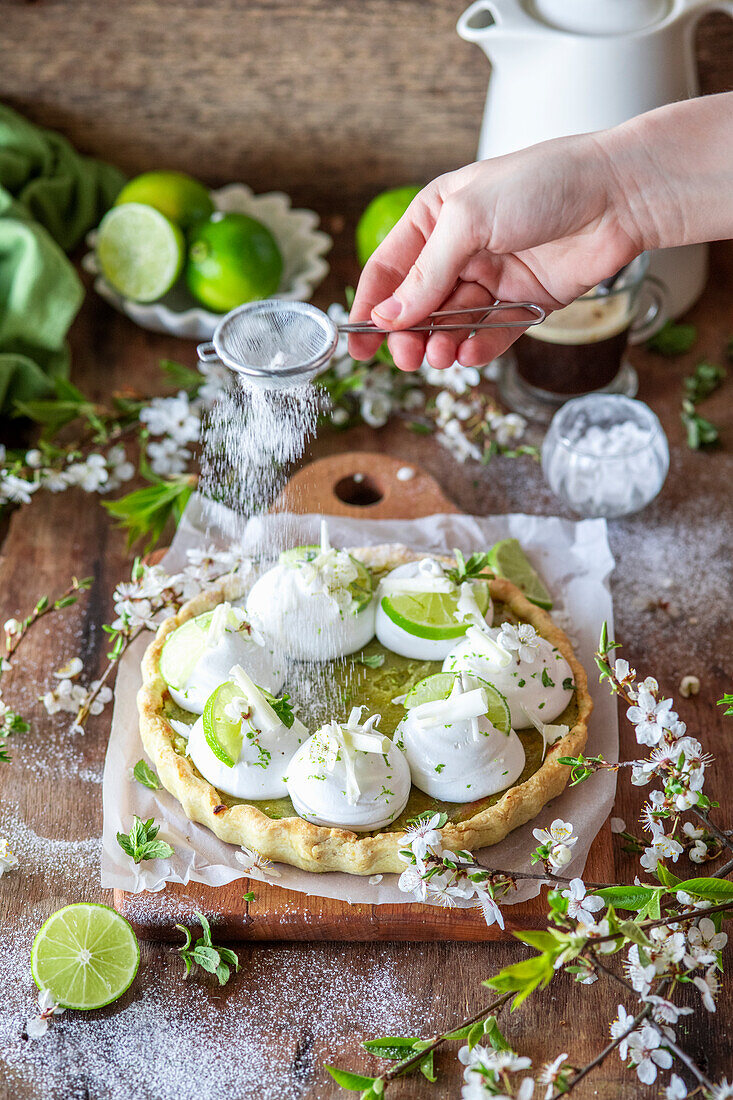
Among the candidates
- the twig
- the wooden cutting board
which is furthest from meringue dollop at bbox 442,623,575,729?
the twig

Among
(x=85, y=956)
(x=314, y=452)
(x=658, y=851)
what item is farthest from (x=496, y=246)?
(x=85, y=956)

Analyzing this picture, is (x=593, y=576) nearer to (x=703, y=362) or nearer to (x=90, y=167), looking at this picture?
(x=703, y=362)

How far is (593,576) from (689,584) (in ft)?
0.82

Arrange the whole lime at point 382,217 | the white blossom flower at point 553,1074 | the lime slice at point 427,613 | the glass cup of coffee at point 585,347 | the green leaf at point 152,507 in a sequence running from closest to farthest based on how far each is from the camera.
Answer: the white blossom flower at point 553,1074
the lime slice at point 427,613
the green leaf at point 152,507
the glass cup of coffee at point 585,347
the whole lime at point 382,217

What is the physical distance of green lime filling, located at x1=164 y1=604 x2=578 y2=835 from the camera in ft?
5.81

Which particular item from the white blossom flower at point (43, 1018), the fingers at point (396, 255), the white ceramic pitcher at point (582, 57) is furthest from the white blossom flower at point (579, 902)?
the white ceramic pitcher at point (582, 57)

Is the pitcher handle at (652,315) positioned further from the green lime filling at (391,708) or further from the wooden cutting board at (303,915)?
the wooden cutting board at (303,915)

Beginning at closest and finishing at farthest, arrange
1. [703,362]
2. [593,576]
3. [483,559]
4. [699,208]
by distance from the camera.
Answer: [699,208] → [483,559] → [593,576] → [703,362]

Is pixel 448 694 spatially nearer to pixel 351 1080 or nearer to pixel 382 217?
pixel 351 1080

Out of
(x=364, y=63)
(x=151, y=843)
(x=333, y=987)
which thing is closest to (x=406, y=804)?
(x=333, y=987)

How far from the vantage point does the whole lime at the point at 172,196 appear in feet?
9.04

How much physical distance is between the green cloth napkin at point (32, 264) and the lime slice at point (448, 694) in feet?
4.42

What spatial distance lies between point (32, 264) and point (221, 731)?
1420mm

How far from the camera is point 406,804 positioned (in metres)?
1.78
